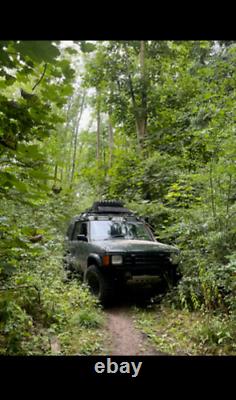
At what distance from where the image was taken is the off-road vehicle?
3926 mm

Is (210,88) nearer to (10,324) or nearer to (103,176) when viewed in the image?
(103,176)

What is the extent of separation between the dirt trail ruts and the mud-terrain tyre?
0.70ft

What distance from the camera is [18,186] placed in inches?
57.6

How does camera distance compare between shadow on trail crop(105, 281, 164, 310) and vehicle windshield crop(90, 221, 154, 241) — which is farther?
vehicle windshield crop(90, 221, 154, 241)

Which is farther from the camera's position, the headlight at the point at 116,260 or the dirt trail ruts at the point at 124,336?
the headlight at the point at 116,260

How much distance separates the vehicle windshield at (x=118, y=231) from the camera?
15.6 ft

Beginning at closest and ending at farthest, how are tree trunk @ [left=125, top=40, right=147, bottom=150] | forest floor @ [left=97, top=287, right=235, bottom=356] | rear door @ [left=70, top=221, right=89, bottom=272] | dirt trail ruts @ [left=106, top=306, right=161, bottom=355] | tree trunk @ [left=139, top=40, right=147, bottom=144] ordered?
forest floor @ [left=97, top=287, right=235, bottom=356]
dirt trail ruts @ [left=106, top=306, right=161, bottom=355]
rear door @ [left=70, top=221, right=89, bottom=272]
tree trunk @ [left=125, top=40, right=147, bottom=150]
tree trunk @ [left=139, top=40, right=147, bottom=144]

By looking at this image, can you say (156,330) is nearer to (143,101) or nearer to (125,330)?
(125,330)

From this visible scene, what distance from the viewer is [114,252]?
393cm

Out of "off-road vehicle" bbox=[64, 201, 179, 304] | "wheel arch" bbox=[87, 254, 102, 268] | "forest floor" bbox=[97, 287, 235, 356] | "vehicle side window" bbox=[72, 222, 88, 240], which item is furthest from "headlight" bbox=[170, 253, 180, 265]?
"vehicle side window" bbox=[72, 222, 88, 240]

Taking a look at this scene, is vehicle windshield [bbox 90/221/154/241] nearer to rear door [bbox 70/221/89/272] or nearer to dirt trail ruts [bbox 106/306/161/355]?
rear door [bbox 70/221/89/272]

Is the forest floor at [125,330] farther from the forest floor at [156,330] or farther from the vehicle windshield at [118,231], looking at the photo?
the vehicle windshield at [118,231]

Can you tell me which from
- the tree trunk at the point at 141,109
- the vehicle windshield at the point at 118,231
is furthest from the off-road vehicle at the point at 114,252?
the tree trunk at the point at 141,109
